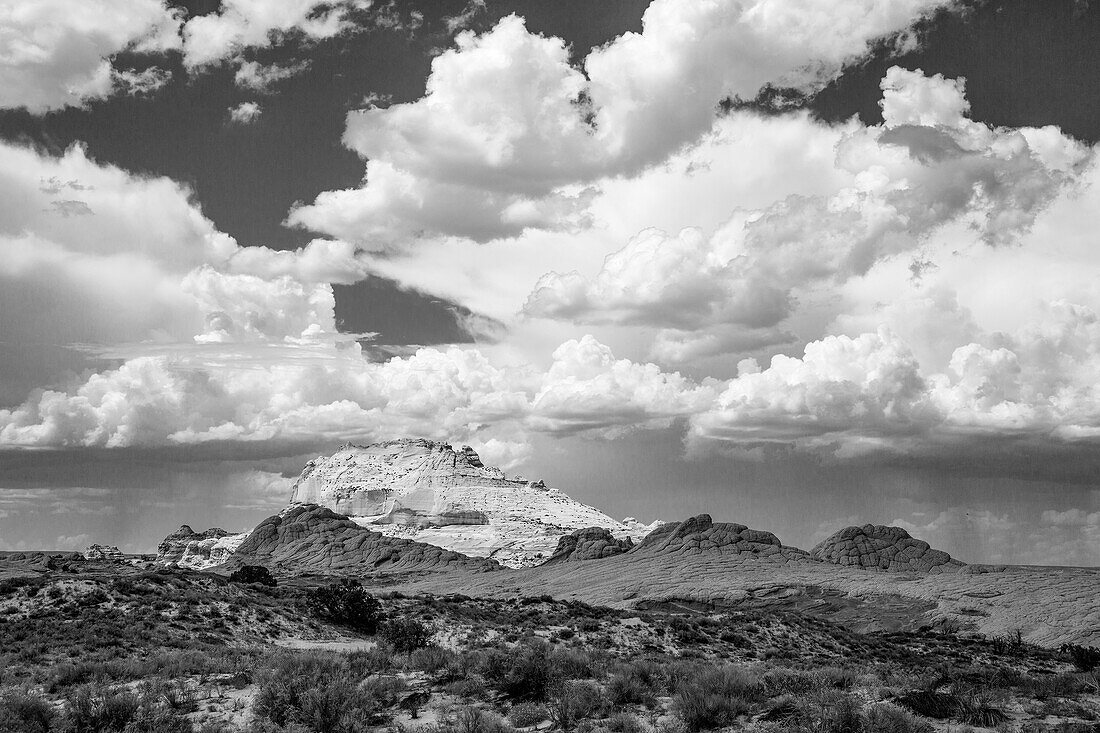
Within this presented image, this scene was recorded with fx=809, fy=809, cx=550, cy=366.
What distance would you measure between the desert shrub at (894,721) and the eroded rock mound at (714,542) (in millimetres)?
108521

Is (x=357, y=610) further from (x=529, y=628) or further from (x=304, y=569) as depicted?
(x=304, y=569)

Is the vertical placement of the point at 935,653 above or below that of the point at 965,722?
below

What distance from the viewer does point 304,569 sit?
164250 millimetres

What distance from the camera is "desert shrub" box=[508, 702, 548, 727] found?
1602cm

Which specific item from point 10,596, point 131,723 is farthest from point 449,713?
point 10,596

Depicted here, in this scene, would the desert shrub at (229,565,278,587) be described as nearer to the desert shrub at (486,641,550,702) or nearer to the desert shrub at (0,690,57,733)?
the desert shrub at (0,690,57,733)

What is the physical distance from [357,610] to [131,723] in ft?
117

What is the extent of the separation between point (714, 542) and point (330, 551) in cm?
8707

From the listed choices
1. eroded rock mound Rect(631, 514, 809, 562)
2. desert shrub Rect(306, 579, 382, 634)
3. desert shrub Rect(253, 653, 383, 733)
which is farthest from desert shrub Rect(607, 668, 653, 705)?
eroded rock mound Rect(631, 514, 809, 562)

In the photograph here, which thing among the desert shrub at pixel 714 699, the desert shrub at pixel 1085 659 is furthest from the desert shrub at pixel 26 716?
the desert shrub at pixel 1085 659

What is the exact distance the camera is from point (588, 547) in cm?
14775

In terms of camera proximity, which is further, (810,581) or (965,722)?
(810,581)

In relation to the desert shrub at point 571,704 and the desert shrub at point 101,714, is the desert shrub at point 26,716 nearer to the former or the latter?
the desert shrub at point 101,714

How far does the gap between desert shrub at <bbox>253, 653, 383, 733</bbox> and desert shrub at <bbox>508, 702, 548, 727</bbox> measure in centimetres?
287
